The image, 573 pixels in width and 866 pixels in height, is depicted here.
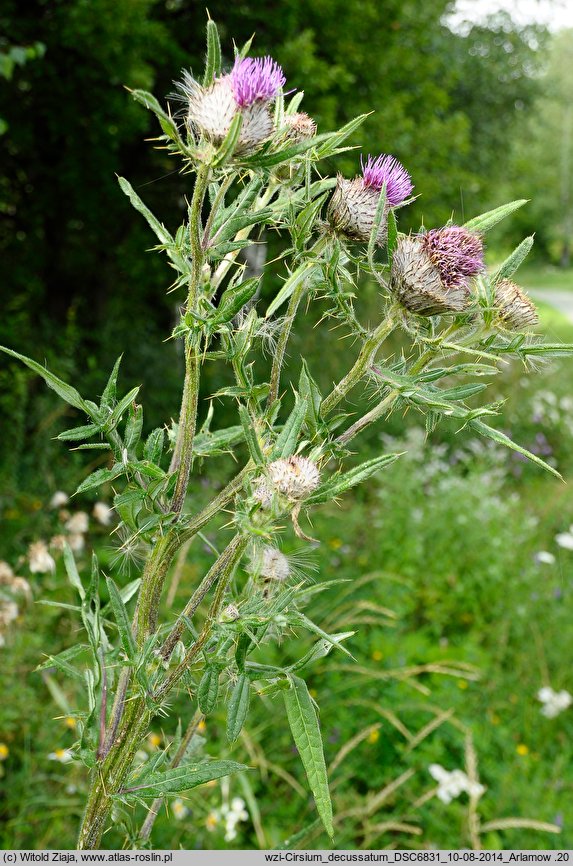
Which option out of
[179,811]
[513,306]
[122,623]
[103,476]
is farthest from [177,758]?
[179,811]

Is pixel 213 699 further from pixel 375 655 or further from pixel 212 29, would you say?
pixel 375 655

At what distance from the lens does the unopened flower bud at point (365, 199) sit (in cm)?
104

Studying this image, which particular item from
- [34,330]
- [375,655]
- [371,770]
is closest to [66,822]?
[371,770]

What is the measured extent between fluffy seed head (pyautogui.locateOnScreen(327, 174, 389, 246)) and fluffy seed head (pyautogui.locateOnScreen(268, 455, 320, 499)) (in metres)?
0.33

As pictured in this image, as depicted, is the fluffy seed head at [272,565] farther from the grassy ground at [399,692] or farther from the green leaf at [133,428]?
the grassy ground at [399,692]

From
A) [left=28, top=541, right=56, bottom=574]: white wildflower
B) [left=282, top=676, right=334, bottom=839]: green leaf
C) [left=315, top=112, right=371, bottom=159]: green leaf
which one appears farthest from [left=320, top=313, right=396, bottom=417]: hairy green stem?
[left=28, top=541, right=56, bottom=574]: white wildflower

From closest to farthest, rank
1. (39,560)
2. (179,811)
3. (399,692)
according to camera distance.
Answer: (179,811)
(39,560)
(399,692)

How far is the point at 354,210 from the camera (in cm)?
104

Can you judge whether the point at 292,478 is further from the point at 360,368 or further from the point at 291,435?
the point at 360,368

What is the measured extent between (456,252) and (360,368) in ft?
0.63

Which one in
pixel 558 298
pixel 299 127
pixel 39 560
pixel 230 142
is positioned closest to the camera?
pixel 230 142

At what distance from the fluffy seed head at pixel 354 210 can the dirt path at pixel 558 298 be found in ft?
68.5

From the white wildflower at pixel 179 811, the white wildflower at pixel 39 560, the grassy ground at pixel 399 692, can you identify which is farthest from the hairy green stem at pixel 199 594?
the white wildflower at pixel 39 560

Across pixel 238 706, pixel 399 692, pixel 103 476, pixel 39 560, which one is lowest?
pixel 399 692
